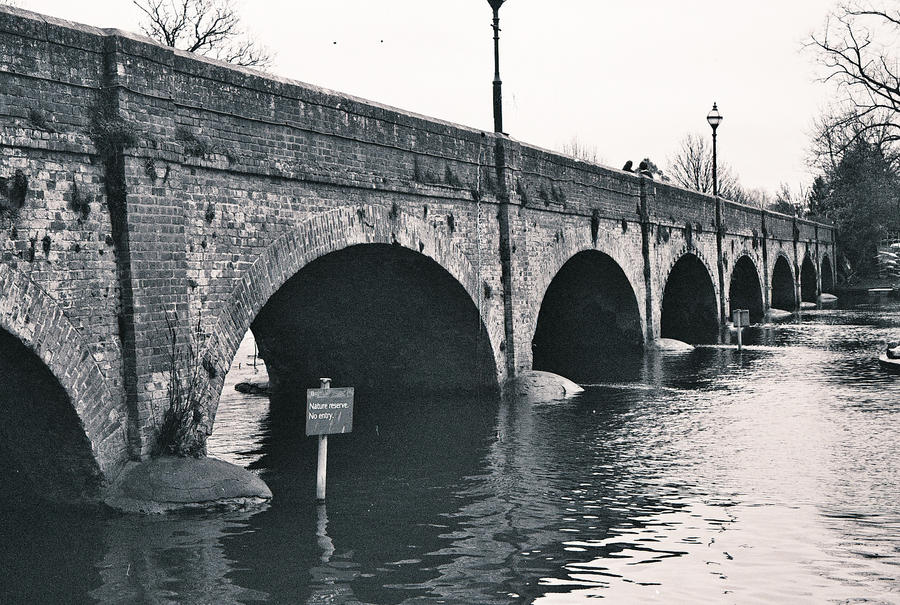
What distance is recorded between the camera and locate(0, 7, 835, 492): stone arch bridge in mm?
9320

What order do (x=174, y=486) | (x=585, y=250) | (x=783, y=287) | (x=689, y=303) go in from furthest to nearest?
(x=783, y=287) < (x=689, y=303) < (x=585, y=250) < (x=174, y=486)

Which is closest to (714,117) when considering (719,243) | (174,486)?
(719,243)

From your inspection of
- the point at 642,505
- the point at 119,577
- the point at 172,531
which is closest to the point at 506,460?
the point at 642,505

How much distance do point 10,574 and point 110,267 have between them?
305 cm

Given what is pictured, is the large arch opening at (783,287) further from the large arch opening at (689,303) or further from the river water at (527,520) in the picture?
the river water at (527,520)

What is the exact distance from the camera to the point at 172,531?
9.46 meters

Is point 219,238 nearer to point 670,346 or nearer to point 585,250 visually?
point 585,250

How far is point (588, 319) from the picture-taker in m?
27.6

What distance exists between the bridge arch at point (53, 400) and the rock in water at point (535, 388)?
31.6 ft

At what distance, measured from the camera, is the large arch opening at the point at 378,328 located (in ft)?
55.7

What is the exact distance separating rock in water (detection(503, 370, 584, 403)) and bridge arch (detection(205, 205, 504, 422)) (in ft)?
1.45

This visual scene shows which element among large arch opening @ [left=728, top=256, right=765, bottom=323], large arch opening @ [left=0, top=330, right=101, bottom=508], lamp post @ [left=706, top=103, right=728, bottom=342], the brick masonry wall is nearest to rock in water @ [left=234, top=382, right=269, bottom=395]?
large arch opening @ [left=0, top=330, right=101, bottom=508]

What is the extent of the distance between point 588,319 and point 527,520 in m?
17.7

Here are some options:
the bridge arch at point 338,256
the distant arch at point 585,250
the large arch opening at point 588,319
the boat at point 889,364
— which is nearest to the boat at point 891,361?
the boat at point 889,364
